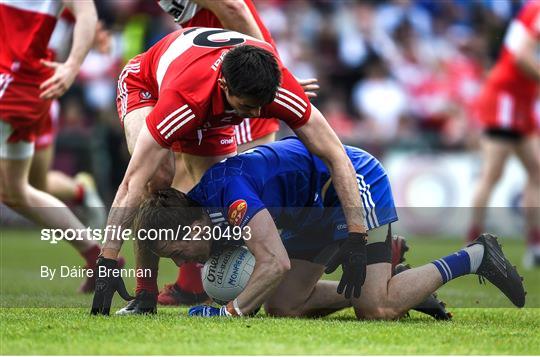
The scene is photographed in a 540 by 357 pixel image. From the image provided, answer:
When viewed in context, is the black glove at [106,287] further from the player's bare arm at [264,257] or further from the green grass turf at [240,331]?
the player's bare arm at [264,257]

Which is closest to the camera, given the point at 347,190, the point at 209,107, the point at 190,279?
the point at 209,107

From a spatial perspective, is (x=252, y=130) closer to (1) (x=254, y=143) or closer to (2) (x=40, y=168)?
(1) (x=254, y=143)

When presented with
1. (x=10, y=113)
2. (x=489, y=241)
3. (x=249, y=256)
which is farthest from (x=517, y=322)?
(x=10, y=113)

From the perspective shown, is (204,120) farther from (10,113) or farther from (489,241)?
(10,113)

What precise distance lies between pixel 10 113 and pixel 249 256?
2555 millimetres

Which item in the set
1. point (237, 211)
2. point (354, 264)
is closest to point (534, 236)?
point (354, 264)

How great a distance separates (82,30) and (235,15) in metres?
1.11

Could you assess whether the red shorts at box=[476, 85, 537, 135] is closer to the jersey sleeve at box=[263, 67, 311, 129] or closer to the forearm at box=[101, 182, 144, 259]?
the jersey sleeve at box=[263, 67, 311, 129]

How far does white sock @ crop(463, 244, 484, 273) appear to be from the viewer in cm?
639

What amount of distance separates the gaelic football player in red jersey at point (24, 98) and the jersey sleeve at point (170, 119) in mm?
2174

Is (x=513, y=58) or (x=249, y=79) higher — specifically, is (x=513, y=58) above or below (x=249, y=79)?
below

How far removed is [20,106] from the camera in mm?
7883

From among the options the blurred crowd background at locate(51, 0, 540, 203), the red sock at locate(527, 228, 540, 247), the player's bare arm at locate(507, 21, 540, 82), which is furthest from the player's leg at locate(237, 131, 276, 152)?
the blurred crowd background at locate(51, 0, 540, 203)

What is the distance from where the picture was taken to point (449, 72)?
1700 centimetres
